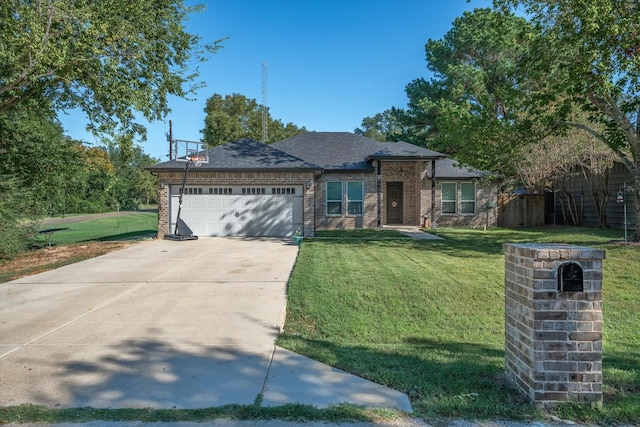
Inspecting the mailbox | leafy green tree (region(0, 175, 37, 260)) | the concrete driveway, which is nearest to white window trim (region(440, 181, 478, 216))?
the concrete driveway

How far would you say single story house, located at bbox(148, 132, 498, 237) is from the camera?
15.9m

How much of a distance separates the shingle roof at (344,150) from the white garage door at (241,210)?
13.7ft

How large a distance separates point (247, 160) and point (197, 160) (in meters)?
2.09

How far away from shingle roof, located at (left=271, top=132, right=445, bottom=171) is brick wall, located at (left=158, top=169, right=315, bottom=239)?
3694 mm

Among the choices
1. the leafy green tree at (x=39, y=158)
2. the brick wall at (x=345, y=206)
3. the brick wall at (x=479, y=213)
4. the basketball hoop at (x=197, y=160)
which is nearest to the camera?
the leafy green tree at (x=39, y=158)

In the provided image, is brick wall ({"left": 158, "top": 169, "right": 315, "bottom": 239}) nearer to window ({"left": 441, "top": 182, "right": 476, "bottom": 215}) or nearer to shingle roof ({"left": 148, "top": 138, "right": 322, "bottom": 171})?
shingle roof ({"left": 148, "top": 138, "right": 322, "bottom": 171})

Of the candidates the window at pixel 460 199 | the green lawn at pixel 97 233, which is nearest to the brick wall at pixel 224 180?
the green lawn at pixel 97 233

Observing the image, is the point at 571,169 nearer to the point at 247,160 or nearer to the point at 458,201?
the point at 458,201

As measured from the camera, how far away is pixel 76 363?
3.95 m

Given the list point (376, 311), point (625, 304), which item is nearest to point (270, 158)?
point (376, 311)

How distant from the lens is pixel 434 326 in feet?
18.7

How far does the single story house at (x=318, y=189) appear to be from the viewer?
52.3 ft

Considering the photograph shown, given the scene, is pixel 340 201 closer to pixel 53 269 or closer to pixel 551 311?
pixel 53 269

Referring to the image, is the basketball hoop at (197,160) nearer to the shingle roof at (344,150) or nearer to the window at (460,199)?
the shingle roof at (344,150)
